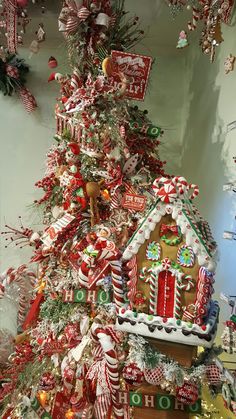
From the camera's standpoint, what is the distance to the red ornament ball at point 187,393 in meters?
1.28

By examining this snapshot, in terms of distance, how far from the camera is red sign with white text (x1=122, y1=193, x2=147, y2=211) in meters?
1.55

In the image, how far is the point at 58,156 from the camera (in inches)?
74.0

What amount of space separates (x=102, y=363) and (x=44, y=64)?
1.96 metres

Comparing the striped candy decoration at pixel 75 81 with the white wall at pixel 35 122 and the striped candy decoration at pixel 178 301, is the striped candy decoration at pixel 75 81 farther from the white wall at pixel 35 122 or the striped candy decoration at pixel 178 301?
the striped candy decoration at pixel 178 301

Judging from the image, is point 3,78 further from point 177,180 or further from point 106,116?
point 177,180

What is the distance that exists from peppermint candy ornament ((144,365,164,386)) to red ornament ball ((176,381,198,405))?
7cm

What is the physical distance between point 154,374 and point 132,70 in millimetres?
1229

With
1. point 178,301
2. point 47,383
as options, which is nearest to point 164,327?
point 178,301

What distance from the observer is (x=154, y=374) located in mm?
1297

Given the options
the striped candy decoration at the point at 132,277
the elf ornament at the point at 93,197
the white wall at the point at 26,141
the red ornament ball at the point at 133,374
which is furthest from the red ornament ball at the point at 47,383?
the white wall at the point at 26,141

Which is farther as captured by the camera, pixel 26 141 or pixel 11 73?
pixel 26 141

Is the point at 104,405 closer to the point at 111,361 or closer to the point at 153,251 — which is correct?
the point at 111,361

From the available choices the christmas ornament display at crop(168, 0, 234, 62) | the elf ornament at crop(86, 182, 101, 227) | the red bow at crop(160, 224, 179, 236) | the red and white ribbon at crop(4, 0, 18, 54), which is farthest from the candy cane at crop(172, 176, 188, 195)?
the red and white ribbon at crop(4, 0, 18, 54)

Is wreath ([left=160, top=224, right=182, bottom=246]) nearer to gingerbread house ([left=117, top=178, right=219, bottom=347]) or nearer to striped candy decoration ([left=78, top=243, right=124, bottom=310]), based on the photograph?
gingerbread house ([left=117, top=178, right=219, bottom=347])
